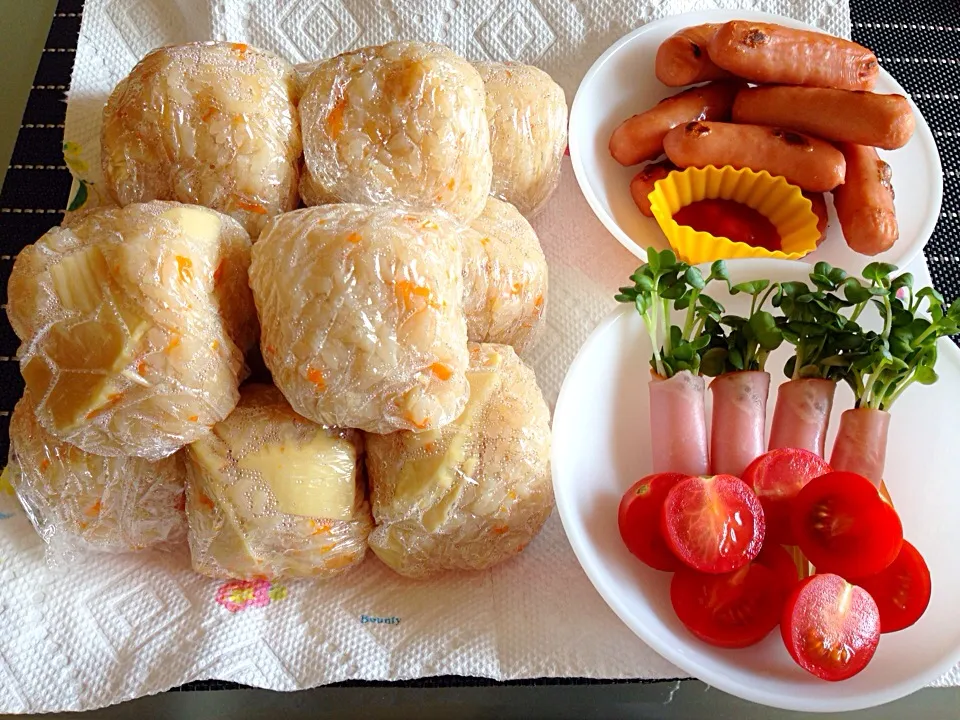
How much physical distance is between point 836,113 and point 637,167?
16.7 inches

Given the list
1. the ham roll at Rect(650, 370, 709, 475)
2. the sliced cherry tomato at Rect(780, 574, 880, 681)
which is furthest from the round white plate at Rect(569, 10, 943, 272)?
the sliced cherry tomato at Rect(780, 574, 880, 681)

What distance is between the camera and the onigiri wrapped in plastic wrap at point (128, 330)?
108 cm

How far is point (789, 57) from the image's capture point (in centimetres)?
171

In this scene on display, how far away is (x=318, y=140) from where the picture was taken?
1.30 metres

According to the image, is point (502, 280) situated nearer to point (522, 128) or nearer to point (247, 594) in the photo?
point (522, 128)

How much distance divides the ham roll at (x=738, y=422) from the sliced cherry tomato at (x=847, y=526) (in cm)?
14

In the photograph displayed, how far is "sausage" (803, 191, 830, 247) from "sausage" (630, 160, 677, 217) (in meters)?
0.30

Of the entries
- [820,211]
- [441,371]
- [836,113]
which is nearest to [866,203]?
[820,211]

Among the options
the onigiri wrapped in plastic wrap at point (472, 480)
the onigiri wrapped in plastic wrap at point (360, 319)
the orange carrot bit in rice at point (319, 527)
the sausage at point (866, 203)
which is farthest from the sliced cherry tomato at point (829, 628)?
the sausage at point (866, 203)

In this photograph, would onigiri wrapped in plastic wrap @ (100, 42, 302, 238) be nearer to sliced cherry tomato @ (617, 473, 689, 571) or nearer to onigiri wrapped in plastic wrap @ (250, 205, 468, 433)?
onigiri wrapped in plastic wrap @ (250, 205, 468, 433)

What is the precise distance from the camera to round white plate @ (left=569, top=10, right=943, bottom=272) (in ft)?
5.49

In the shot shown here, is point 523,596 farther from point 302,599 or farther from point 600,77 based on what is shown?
point 600,77

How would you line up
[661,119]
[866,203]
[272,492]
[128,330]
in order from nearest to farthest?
[128,330] → [272,492] → [866,203] → [661,119]

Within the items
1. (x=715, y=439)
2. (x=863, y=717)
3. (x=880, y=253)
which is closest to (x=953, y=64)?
(x=880, y=253)
